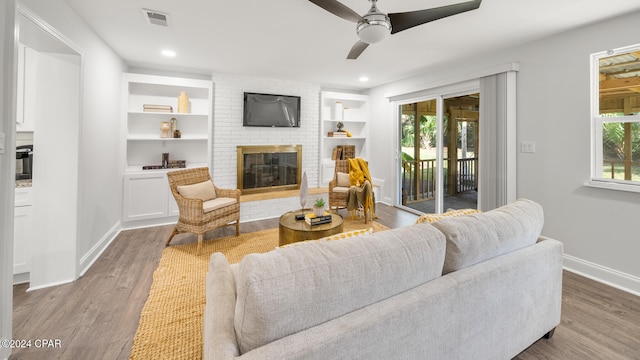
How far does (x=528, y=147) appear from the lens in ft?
10.4

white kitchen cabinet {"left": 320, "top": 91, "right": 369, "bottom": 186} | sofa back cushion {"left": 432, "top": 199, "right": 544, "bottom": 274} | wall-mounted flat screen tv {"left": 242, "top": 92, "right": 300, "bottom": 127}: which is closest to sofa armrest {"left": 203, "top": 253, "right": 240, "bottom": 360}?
sofa back cushion {"left": 432, "top": 199, "right": 544, "bottom": 274}

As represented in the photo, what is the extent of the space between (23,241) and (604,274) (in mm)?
5242

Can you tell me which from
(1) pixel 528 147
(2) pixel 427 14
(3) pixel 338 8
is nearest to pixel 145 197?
(3) pixel 338 8

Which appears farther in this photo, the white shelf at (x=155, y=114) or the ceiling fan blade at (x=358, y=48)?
the white shelf at (x=155, y=114)

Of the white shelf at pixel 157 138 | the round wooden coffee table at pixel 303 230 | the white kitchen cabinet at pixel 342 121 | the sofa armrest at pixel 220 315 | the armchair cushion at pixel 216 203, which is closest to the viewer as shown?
the sofa armrest at pixel 220 315

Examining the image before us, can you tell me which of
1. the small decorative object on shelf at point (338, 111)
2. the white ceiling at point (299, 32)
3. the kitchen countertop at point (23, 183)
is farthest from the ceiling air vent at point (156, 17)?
the small decorative object on shelf at point (338, 111)

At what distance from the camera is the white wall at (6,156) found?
60.3 inches

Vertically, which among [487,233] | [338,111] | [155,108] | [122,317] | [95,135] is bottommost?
[122,317]

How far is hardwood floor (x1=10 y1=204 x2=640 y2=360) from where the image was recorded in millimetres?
1680

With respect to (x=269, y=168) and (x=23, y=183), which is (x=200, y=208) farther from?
(x=269, y=168)

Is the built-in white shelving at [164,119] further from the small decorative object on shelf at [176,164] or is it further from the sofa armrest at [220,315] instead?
the sofa armrest at [220,315]

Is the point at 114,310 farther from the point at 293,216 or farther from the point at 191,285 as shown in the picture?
the point at 293,216

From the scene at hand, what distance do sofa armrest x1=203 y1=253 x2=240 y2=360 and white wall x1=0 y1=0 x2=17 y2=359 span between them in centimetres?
126

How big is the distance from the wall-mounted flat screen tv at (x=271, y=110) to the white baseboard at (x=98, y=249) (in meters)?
2.40
